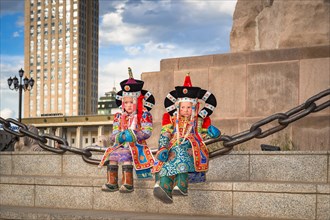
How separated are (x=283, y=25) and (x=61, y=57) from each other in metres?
117

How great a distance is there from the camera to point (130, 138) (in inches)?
269

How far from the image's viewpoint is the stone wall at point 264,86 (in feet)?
29.0

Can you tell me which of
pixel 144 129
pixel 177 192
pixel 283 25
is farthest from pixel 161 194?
pixel 283 25

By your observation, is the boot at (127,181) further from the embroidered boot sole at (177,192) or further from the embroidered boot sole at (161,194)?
the embroidered boot sole at (177,192)

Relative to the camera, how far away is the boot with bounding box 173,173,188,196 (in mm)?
6180

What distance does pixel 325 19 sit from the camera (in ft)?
32.2

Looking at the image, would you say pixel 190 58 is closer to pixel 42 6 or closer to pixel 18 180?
pixel 18 180

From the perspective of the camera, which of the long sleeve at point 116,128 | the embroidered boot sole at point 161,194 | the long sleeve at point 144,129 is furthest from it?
the long sleeve at point 116,128

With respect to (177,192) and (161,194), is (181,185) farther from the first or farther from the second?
(161,194)

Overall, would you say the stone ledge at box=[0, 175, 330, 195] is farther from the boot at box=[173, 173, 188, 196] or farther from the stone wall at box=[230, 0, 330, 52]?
the stone wall at box=[230, 0, 330, 52]

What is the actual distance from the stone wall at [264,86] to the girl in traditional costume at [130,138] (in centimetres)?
225

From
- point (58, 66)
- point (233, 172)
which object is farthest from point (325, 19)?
point (58, 66)

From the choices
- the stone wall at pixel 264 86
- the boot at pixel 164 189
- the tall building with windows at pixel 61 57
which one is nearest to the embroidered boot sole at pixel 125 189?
the boot at pixel 164 189

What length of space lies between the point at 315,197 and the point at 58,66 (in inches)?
4777
